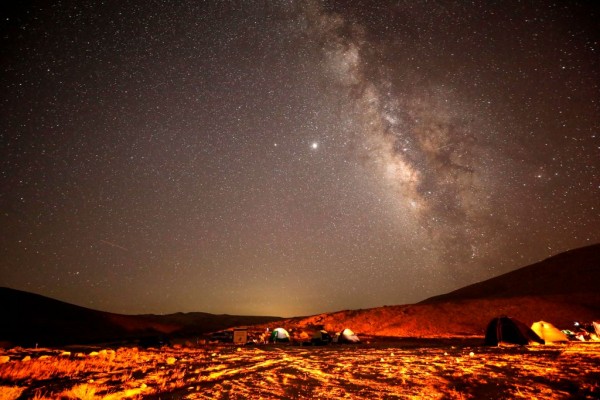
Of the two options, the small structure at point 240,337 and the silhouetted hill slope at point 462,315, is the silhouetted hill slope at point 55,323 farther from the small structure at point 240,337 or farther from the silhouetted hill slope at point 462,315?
the silhouetted hill slope at point 462,315

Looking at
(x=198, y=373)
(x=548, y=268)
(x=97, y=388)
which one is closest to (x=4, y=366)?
(x=97, y=388)

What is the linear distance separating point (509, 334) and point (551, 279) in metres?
52.3

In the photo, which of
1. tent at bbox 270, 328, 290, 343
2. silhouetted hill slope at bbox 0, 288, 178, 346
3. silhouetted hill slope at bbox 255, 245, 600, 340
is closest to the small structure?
tent at bbox 270, 328, 290, 343

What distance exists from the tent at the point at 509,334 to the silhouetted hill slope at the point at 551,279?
37.5 meters

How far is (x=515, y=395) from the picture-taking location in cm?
764

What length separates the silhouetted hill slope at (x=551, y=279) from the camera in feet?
176

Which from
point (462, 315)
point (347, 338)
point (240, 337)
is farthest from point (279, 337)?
point (462, 315)

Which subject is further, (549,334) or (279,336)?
(279,336)

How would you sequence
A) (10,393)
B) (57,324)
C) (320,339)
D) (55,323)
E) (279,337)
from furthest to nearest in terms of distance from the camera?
(55,323) → (57,324) → (279,337) → (320,339) → (10,393)

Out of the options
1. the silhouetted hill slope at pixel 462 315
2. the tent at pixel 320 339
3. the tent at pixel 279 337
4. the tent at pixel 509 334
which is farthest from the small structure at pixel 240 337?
the tent at pixel 509 334

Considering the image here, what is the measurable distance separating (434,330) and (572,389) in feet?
95.1

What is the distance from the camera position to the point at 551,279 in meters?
59.7

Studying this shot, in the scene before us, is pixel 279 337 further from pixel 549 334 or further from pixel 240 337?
pixel 549 334

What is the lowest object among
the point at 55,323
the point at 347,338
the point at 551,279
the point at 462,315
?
the point at 347,338
